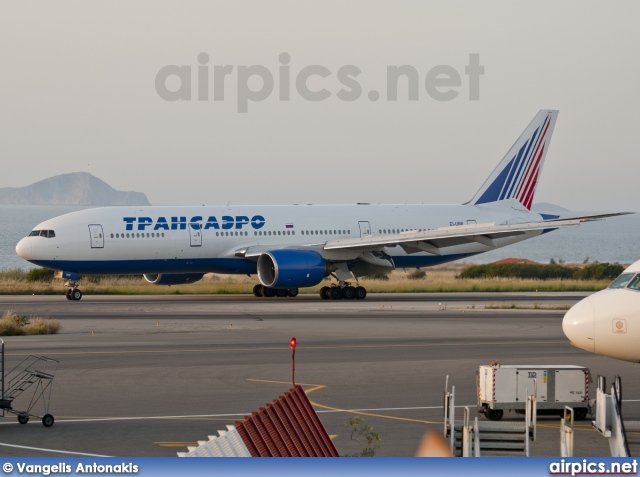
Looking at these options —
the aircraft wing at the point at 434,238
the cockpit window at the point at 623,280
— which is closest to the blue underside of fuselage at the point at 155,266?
the aircraft wing at the point at 434,238

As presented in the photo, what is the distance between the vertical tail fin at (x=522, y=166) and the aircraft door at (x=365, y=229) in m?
7.72

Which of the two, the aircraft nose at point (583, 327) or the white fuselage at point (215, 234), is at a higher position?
the white fuselage at point (215, 234)

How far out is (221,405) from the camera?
21.1m

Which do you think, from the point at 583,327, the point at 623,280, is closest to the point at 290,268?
the point at 623,280

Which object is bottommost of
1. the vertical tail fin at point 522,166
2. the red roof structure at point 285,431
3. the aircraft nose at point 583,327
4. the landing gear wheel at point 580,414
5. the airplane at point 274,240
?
the landing gear wheel at point 580,414

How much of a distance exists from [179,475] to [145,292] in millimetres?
53816

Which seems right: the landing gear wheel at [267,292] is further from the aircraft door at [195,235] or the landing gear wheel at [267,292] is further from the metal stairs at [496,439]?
the metal stairs at [496,439]

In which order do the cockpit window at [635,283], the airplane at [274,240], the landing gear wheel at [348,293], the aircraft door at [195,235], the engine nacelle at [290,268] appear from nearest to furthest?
the cockpit window at [635,283] < the airplane at [274,240] < the engine nacelle at [290,268] < the aircraft door at [195,235] < the landing gear wheel at [348,293]

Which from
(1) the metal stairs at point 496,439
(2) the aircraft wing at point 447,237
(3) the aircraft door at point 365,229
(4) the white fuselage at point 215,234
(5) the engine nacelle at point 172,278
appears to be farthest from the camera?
(3) the aircraft door at point 365,229

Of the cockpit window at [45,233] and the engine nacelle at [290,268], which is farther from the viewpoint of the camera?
the engine nacelle at [290,268]

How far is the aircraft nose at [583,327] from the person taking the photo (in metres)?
17.8

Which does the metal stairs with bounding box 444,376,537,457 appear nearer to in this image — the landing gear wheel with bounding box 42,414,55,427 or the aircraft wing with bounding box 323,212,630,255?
the landing gear wheel with bounding box 42,414,55,427

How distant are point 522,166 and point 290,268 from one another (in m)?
17.5

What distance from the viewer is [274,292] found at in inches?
2210
